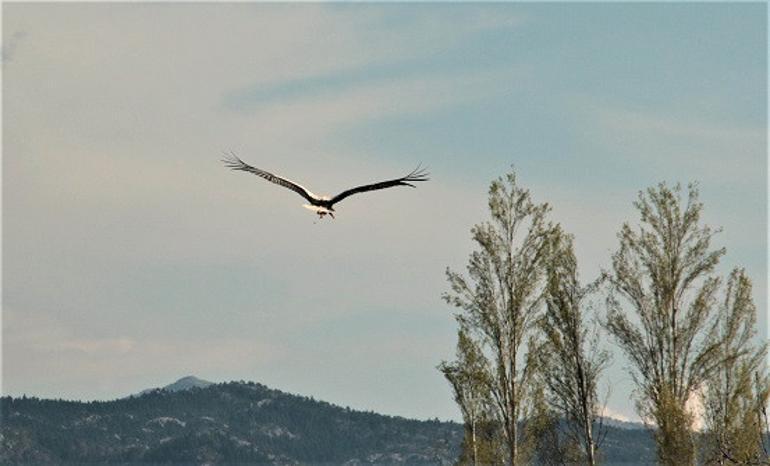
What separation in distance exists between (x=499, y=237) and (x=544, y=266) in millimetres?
2196

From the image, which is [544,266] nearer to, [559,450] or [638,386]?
[638,386]

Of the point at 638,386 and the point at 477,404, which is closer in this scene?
the point at 638,386

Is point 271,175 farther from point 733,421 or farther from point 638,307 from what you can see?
point 733,421

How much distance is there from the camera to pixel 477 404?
63156mm

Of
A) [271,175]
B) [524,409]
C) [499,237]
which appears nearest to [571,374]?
[524,409]

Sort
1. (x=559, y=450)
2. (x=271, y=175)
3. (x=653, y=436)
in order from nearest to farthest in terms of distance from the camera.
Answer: (x=271, y=175), (x=653, y=436), (x=559, y=450)

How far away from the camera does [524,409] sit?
53812 millimetres

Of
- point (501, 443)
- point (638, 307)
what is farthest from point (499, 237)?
point (501, 443)

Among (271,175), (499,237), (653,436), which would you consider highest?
(499,237)

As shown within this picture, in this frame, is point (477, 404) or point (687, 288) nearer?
point (687, 288)

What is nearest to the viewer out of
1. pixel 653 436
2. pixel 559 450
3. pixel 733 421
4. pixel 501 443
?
pixel 653 436

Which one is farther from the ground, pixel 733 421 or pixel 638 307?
pixel 638 307

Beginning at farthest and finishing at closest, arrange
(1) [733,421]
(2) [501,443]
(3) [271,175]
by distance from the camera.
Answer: (2) [501,443] < (1) [733,421] < (3) [271,175]

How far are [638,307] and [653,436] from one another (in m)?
5.66
